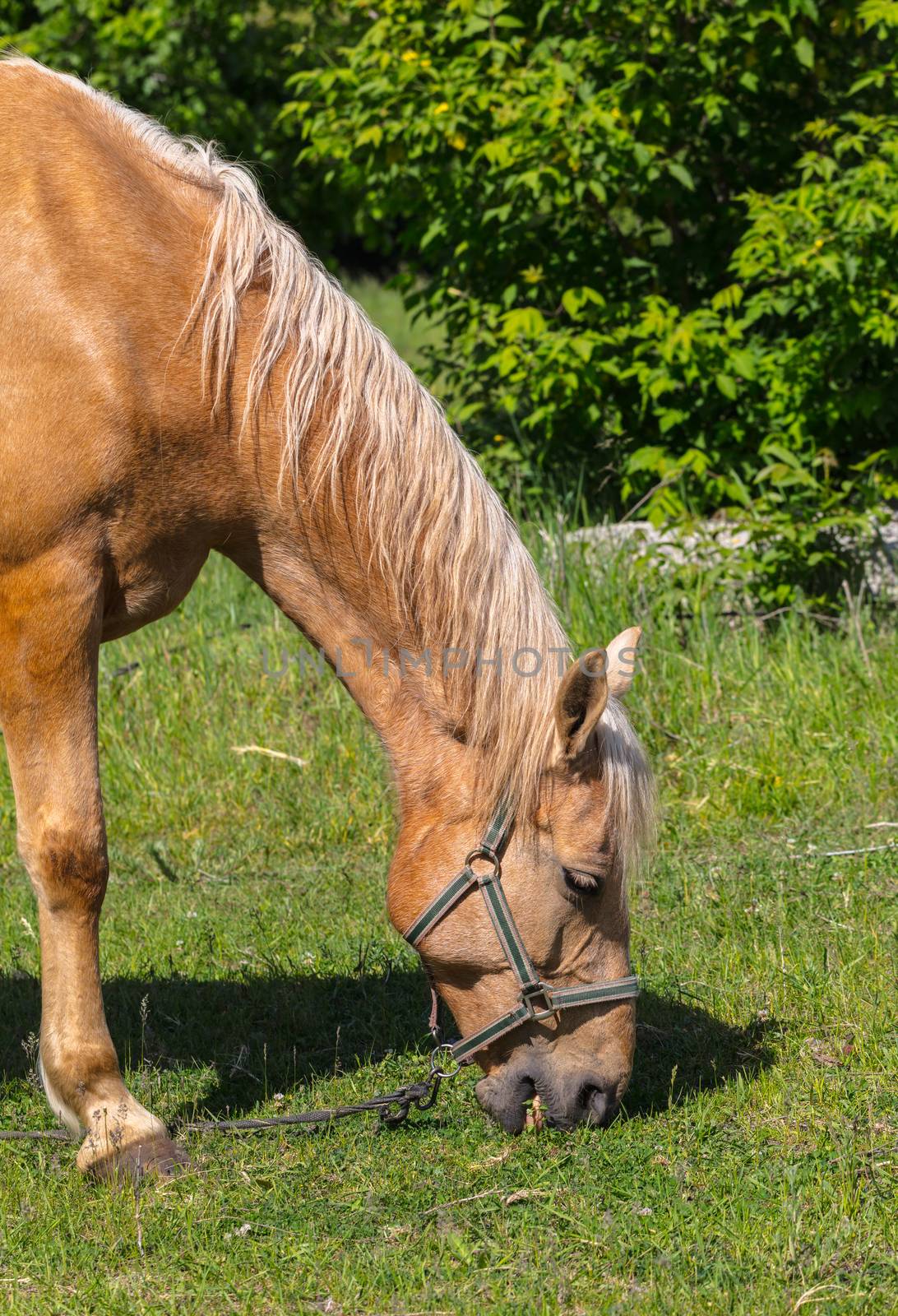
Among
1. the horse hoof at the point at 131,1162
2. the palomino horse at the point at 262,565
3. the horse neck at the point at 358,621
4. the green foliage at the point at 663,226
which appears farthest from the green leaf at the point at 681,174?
the horse hoof at the point at 131,1162

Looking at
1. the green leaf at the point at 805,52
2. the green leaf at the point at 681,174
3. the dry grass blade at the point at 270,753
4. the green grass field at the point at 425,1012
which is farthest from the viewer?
the green leaf at the point at 681,174

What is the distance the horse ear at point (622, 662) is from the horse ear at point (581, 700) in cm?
17

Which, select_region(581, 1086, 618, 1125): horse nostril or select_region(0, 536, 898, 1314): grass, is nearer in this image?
select_region(0, 536, 898, 1314): grass

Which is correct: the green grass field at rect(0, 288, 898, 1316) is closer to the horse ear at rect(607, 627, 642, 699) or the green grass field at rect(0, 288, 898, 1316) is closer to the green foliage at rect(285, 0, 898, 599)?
the green foliage at rect(285, 0, 898, 599)

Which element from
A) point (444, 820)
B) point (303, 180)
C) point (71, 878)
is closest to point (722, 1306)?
point (444, 820)

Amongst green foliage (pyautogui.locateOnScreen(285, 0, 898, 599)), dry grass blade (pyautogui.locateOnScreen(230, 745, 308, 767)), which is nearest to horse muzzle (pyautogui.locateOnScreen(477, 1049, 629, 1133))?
dry grass blade (pyautogui.locateOnScreen(230, 745, 308, 767))

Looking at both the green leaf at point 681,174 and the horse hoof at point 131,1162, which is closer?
the horse hoof at point 131,1162

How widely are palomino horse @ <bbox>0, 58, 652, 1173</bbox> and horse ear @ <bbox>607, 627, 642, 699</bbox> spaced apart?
0.01 metres

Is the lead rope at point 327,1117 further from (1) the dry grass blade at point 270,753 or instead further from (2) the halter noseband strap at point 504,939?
(1) the dry grass blade at point 270,753

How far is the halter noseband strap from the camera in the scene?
3.10 meters

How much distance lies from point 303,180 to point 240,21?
7.44 ft

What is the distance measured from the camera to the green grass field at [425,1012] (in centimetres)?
273

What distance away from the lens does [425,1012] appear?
4.06m

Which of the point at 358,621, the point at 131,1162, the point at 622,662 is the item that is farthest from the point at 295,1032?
the point at 622,662
